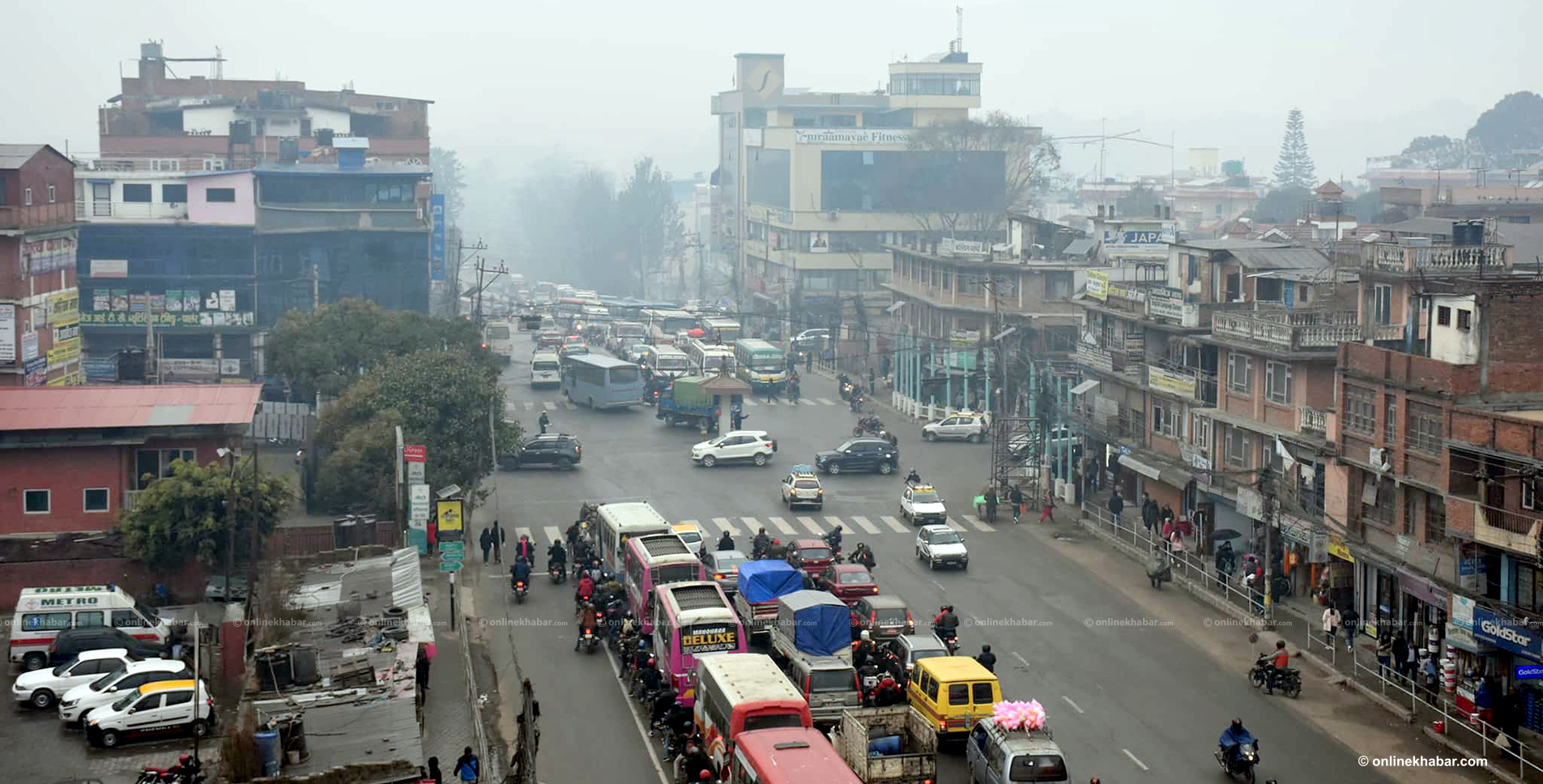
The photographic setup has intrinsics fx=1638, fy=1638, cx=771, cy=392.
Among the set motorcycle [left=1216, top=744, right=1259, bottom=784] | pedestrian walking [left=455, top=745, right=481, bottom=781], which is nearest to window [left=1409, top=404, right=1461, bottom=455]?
motorcycle [left=1216, top=744, right=1259, bottom=784]

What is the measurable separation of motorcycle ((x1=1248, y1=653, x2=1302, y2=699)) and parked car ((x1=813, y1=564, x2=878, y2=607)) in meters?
8.87

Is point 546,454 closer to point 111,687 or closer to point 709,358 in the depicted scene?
point 709,358

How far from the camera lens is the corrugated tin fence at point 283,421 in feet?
197

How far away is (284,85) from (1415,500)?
9538cm

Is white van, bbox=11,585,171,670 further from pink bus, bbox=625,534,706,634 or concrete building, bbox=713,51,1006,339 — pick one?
concrete building, bbox=713,51,1006,339

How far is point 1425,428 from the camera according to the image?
31984 mm

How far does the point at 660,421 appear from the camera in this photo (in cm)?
6738

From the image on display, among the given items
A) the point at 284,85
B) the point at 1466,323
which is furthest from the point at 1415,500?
the point at 284,85

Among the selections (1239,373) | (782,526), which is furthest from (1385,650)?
(782,526)

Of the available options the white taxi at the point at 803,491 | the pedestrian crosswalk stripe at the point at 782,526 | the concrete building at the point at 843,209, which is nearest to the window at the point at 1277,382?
the pedestrian crosswalk stripe at the point at 782,526

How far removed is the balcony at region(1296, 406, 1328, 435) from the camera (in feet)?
124

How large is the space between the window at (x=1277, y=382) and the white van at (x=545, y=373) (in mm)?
43213

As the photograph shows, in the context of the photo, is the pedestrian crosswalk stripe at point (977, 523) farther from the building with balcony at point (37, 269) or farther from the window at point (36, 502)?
the building with balcony at point (37, 269)

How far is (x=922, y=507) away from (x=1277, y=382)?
37.0 feet
